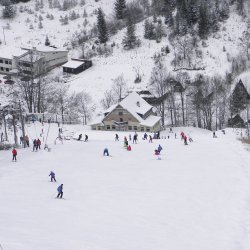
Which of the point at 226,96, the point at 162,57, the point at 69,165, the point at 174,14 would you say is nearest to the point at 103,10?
the point at 174,14

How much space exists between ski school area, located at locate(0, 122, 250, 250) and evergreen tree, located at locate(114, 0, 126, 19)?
5759cm

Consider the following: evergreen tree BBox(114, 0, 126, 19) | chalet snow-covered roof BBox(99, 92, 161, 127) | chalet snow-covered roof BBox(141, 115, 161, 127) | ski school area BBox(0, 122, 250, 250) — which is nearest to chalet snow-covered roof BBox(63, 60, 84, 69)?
evergreen tree BBox(114, 0, 126, 19)

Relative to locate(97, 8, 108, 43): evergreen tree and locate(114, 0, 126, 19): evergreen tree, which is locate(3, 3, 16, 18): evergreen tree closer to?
locate(114, 0, 126, 19): evergreen tree

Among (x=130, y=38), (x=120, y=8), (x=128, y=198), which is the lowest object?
(x=128, y=198)

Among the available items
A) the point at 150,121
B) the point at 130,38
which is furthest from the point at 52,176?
the point at 130,38

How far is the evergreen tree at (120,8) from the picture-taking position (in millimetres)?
99812

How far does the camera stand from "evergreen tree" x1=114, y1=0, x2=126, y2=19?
9981 centimetres

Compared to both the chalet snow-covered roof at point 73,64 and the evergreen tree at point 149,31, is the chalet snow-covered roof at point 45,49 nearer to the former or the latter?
the chalet snow-covered roof at point 73,64

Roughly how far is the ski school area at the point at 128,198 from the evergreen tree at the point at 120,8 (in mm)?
57587

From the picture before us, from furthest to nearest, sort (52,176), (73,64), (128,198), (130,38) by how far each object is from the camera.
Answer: (130,38)
(73,64)
(52,176)
(128,198)

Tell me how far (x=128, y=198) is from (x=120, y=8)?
7465 centimetres

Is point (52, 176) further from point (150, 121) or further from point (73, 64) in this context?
point (73, 64)

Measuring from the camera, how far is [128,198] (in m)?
31.1

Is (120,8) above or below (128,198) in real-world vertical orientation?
above
